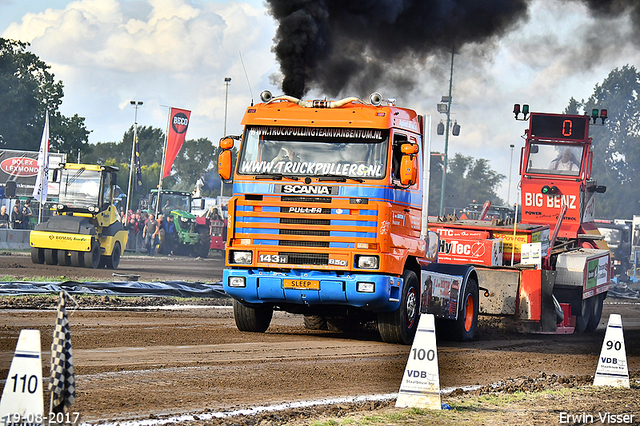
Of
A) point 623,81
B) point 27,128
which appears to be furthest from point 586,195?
point 623,81

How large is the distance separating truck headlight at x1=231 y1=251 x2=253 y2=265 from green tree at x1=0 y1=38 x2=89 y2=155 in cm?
4665

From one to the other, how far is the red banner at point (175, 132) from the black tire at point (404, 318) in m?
28.4

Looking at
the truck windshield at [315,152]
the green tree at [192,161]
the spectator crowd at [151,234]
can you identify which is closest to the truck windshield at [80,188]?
A: the spectator crowd at [151,234]

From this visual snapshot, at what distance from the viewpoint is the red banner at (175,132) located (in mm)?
38844

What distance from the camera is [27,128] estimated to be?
55219mm

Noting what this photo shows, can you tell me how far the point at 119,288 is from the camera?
1809cm

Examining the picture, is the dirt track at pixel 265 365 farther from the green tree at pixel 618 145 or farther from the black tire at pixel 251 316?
the green tree at pixel 618 145

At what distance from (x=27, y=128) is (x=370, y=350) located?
49251 millimetres

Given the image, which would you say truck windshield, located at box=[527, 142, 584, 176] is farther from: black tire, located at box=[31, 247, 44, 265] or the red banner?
the red banner

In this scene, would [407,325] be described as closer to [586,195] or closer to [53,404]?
[53,404]

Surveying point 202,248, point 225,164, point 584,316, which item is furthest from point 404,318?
point 202,248

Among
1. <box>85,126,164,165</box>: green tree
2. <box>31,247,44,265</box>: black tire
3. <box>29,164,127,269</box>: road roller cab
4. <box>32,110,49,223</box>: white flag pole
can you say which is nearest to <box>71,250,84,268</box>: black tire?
<box>29,164,127,269</box>: road roller cab

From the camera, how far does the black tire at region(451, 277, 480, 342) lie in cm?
1317

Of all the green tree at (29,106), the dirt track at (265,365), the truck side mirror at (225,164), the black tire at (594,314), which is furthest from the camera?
the green tree at (29,106)
